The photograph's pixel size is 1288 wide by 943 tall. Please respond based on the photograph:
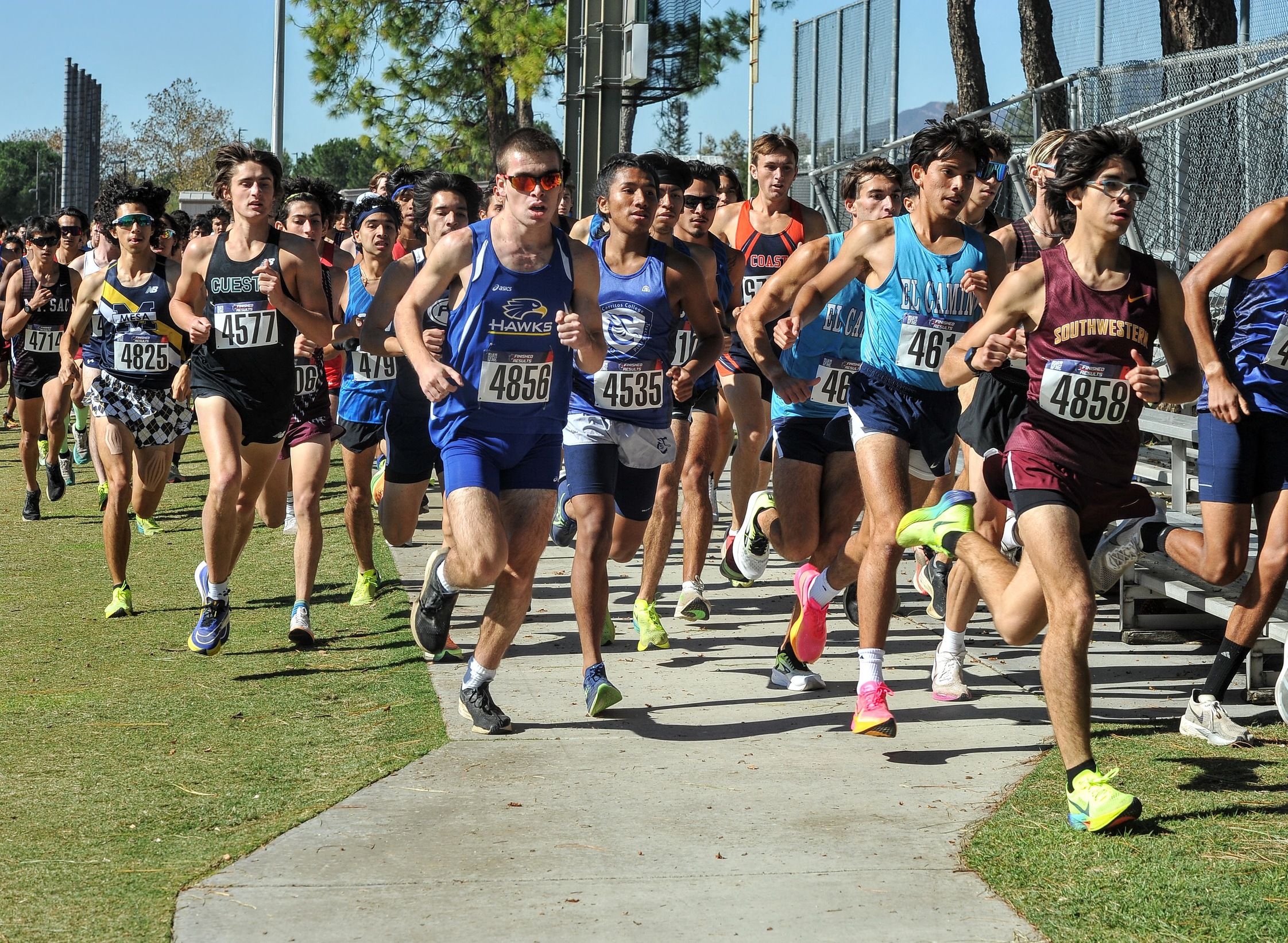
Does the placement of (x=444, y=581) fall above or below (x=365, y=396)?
below

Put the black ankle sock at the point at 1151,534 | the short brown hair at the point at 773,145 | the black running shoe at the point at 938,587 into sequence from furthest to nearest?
the short brown hair at the point at 773,145, the black running shoe at the point at 938,587, the black ankle sock at the point at 1151,534

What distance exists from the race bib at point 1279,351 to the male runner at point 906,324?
1.03 metres

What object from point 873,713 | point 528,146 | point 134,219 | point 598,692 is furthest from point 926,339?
point 134,219

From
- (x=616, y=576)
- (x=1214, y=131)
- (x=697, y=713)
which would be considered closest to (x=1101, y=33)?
(x=1214, y=131)

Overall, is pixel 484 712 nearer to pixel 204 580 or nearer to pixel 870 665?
pixel 870 665

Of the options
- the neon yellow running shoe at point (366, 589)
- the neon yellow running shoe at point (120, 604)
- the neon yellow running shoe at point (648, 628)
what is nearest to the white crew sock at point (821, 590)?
the neon yellow running shoe at point (648, 628)

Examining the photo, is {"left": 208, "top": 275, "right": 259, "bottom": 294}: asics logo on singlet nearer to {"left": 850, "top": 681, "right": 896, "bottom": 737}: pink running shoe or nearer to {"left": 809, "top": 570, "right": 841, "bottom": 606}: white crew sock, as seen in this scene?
{"left": 809, "top": 570, "right": 841, "bottom": 606}: white crew sock

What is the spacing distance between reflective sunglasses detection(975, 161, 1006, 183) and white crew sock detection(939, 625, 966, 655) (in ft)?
5.92

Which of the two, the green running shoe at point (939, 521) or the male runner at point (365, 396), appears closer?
the green running shoe at point (939, 521)

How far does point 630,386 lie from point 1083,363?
2.16m

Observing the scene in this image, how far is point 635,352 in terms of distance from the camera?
6551 mm

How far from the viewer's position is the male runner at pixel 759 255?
349 inches

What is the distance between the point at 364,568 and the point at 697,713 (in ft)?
10.0

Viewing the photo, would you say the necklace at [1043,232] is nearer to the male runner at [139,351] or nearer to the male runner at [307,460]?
the male runner at [307,460]
